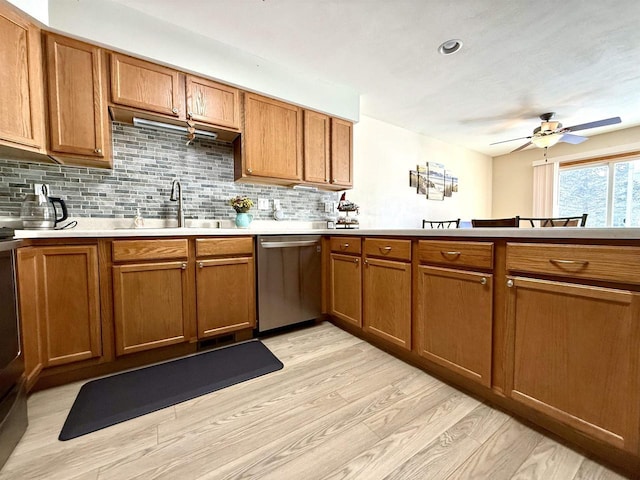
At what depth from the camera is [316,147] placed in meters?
2.74

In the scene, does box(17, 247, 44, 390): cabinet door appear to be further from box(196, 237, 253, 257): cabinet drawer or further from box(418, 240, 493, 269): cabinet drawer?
box(418, 240, 493, 269): cabinet drawer

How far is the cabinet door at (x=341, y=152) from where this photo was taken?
2848mm

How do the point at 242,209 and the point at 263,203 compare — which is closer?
the point at 242,209

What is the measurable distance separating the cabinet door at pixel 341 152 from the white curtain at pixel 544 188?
3951mm

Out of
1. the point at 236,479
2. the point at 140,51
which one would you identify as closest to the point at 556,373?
the point at 236,479

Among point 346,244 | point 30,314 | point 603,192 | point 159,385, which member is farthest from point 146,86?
point 603,192

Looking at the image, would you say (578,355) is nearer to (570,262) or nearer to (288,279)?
(570,262)

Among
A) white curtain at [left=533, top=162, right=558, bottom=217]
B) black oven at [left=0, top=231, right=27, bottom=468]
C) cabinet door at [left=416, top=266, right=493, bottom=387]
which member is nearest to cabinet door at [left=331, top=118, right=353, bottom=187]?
cabinet door at [left=416, top=266, right=493, bottom=387]

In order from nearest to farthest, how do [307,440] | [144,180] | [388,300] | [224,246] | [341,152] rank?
[307,440] → [388,300] → [224,246] → [144,180] → [341,152]

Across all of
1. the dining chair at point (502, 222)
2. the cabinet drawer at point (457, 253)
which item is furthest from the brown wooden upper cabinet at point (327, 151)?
the cabinet drawer at point (457, 253)

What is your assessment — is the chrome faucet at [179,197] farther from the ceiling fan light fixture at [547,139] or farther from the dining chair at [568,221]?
the ceiling fan light fixture at [547,139]

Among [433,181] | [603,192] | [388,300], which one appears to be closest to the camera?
[388,300]

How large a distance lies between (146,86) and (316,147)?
1474 mm

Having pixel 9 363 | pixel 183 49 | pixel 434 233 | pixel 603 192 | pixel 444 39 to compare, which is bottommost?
pixel 9 363
